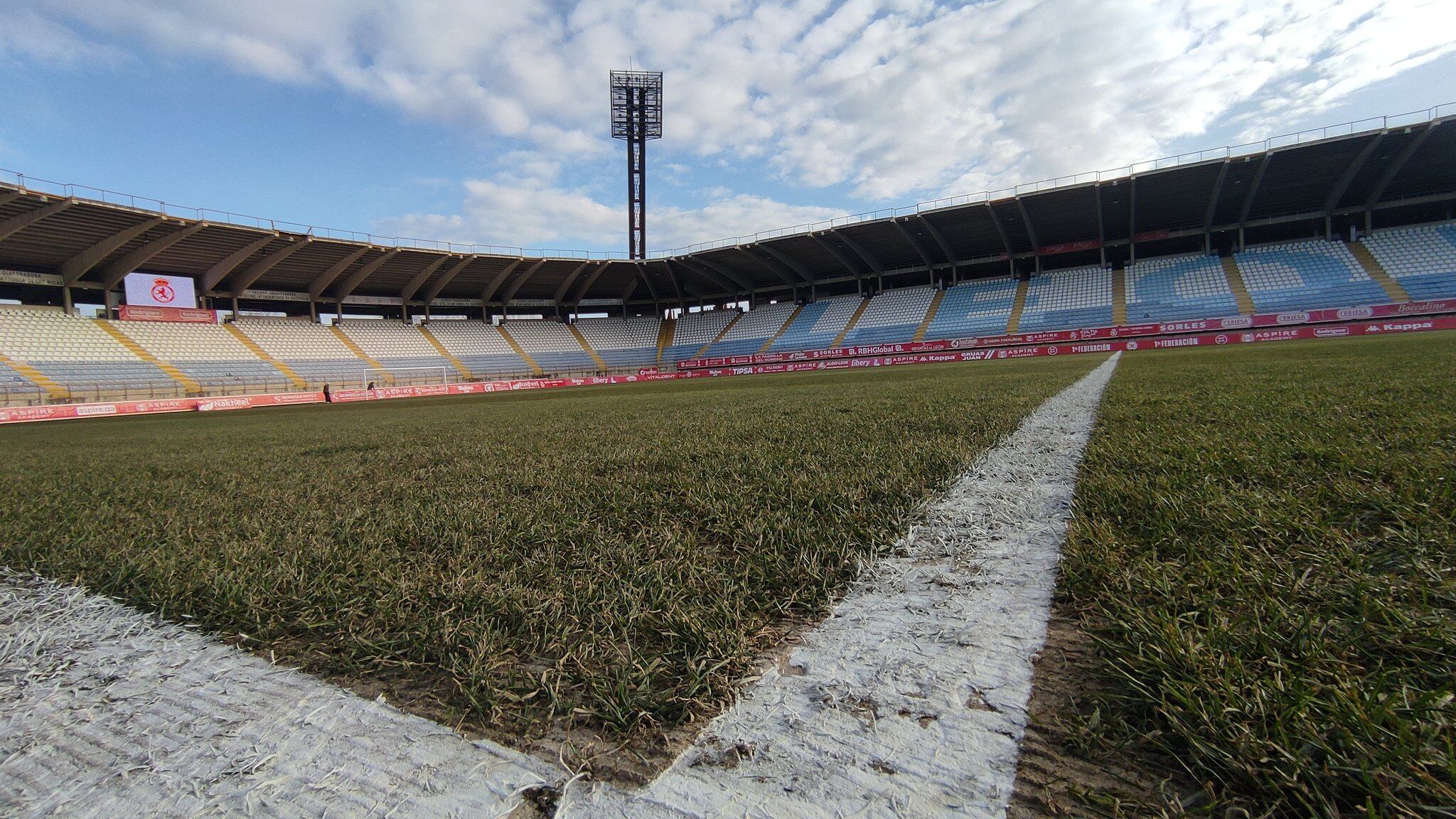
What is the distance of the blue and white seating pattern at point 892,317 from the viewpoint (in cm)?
3453

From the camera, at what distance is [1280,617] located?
0.98 m

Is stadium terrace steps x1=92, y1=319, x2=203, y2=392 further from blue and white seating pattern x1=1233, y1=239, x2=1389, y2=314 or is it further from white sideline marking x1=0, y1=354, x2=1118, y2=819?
blue and white seating pattern x1=1233, y1=239, x2=1389, y2=314

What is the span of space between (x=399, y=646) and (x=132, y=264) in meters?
36.8

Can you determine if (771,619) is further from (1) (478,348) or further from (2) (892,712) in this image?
(1) (478,348)

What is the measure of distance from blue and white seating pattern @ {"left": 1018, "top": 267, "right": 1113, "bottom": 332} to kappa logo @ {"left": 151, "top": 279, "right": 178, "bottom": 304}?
42488 millimetres

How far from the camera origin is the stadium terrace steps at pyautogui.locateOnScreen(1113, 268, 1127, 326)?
28.9 m

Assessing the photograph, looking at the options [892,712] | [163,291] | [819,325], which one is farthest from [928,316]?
[163,291]

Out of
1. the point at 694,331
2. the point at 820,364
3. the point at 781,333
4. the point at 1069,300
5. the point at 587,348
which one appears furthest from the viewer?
the point at 694,331

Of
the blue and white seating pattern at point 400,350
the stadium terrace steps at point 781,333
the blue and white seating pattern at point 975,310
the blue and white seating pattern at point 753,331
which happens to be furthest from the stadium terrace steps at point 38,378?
the blue and white seating pattern at point 975,310

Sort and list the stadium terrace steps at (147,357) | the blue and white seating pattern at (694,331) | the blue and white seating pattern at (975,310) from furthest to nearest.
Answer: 1. the blue and white seating pattern at (694,331)
2. the blue and white seating pattern at (975,310)
3. the stadium terrace steps at (147,357)

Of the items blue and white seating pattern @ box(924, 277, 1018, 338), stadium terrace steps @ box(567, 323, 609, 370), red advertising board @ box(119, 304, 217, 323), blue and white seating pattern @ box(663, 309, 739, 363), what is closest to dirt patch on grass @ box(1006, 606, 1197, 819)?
blue and white seating pattern @ box(924, 277, 1018, 338)

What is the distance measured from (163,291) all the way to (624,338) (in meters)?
24.7

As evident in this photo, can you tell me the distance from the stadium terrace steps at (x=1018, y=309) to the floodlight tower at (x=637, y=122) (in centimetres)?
2394

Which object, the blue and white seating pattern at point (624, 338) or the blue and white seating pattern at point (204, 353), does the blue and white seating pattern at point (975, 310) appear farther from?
the blue and white seating pattern at point (204, 353)
